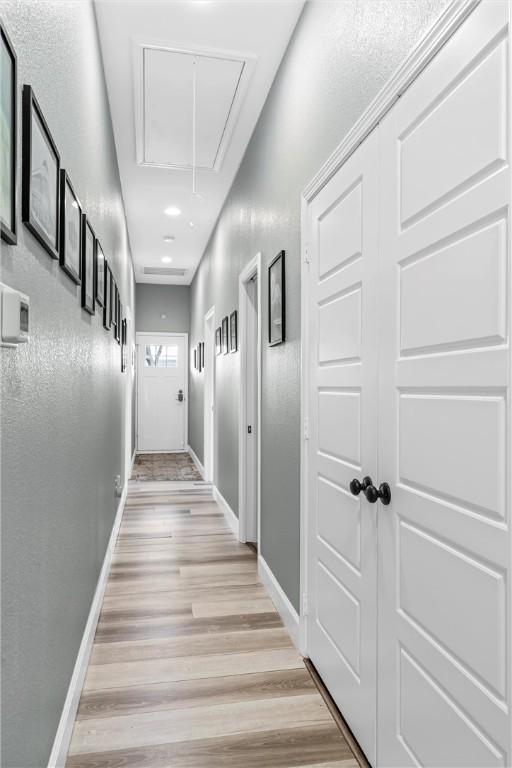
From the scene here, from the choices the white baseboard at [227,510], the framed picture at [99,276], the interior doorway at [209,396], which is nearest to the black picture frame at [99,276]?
the framed picture at [99,276]

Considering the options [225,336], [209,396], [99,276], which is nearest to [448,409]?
[99,276]

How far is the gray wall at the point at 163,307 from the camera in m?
8.47

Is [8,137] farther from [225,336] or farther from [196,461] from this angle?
[196,461]

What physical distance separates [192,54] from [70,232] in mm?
1530

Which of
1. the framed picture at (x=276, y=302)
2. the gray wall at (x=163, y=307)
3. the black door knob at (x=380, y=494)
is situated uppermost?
the gray wall at (x=163, y=307)

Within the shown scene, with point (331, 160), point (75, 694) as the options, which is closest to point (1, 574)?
point (75, 694)

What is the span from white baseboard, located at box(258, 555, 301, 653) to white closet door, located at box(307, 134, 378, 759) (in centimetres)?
16

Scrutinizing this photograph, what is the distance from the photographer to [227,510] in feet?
14.5

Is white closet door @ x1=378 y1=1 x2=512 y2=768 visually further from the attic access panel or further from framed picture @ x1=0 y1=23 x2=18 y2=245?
the attic access panel

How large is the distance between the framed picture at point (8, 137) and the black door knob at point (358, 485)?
3.74 feet

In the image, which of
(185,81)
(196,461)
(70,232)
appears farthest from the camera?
(196,461)

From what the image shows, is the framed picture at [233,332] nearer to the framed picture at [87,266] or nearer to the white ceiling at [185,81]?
the white ceiling at [185,81]

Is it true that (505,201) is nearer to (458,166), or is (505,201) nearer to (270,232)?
(458,166)

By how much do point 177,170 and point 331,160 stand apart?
2461 millimetres
